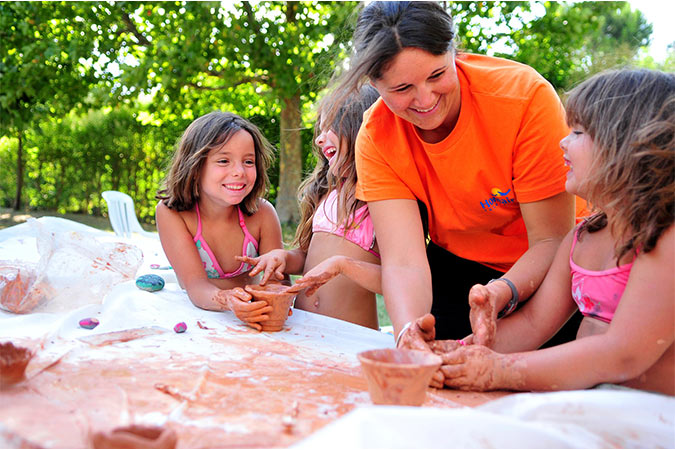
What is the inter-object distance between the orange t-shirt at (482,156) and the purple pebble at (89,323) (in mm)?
1202

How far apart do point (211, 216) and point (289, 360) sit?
1.48 meters

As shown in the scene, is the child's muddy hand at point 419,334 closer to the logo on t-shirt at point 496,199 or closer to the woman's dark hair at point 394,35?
the logo on t-shirt at point 496,199

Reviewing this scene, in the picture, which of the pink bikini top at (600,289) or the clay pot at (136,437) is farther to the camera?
the pink bikini top at (600,289)

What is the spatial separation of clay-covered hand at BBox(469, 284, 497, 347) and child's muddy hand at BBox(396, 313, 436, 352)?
0.14 m

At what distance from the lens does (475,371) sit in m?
1.75

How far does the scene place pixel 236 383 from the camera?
1700 millimetres

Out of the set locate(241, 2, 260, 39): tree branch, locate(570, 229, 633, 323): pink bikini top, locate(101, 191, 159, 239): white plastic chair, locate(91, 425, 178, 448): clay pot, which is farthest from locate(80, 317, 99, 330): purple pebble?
locate(241, 2, 260, 39): tree branch

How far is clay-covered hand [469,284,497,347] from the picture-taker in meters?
1.88

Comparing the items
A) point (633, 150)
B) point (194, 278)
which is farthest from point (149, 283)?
point (633, 150)

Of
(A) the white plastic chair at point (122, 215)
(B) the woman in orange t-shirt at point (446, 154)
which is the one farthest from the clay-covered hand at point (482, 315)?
(A) the white plastic chair at point (122, 215)

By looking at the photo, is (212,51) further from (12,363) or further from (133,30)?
(12,363)

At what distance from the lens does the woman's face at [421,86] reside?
203 cm

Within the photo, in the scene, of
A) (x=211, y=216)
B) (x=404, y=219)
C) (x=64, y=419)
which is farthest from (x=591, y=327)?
(x=211, y=216)

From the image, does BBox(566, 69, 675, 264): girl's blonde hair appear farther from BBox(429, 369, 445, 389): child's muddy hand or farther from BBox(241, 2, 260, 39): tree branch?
BBox(241, 2, 260, 39): tree branch
